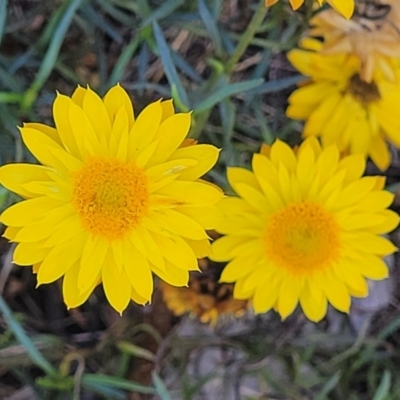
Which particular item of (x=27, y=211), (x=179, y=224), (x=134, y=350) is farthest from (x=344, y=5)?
(x=134, y=350)

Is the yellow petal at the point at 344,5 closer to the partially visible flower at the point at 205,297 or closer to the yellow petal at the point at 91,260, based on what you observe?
the yellow petal at the point at 91,260

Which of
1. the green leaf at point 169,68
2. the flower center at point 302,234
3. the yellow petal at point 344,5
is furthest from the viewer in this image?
the flower center at point 302,234

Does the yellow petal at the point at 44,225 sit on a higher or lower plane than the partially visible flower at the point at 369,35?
lower

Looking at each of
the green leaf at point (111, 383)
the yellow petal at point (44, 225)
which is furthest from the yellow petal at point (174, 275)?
the green leaf at point (111, 383)

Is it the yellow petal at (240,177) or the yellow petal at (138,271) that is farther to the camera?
the yellow petal at (240,177)

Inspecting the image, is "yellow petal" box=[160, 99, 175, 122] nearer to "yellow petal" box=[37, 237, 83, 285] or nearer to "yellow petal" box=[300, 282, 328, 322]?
"yellow petal" box=[37, 237, 83, 285]

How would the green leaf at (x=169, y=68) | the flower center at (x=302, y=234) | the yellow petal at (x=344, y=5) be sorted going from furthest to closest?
the flower center at (x=302, y=234) → the green leaf at (x=169, y=68) → the yellow petal at (x=344, y=5)

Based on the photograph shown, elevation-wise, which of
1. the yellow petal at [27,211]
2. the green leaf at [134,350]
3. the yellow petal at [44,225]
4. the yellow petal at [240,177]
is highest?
the yellow petal at [27,211]
